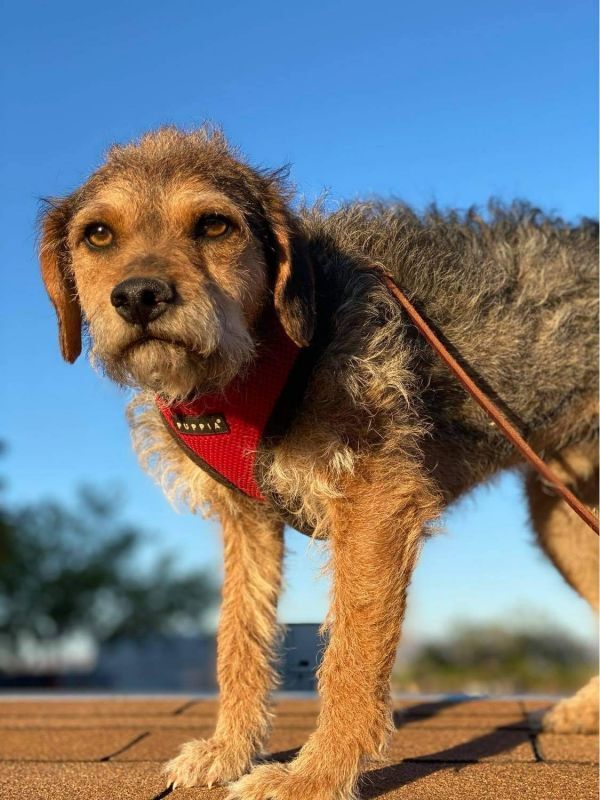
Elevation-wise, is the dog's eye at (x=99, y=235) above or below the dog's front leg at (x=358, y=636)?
above

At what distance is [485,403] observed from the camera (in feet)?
12.7

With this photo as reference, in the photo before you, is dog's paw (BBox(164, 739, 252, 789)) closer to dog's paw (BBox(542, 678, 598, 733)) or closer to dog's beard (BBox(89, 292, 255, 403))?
dog's beard (BBox(89, 292, 255, 403))

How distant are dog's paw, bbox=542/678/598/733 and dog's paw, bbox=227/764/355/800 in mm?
2053

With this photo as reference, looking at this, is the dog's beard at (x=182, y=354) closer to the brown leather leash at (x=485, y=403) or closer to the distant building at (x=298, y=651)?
the brown leather leash at (x=485, y=403)

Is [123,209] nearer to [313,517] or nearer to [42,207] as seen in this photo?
[42,207]

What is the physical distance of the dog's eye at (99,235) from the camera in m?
3.57

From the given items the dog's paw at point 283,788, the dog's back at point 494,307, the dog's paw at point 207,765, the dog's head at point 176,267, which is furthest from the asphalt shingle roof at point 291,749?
the dog's head at point 176,267

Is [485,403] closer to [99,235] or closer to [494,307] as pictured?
[494,307]

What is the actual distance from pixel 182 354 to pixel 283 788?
1.66 m

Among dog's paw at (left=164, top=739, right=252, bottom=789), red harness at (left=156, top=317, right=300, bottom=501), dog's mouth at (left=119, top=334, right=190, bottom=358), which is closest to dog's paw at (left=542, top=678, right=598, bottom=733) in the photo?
dog's paw at (left=164, top=739, right=252, bottom=789)

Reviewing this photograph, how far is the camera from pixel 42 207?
4.06 m

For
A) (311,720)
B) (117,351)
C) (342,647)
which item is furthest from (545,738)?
(117,351)

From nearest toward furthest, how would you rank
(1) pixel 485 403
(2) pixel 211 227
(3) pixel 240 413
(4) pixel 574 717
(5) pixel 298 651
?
(2) pixel 211 227, (3) pixel 240 413, (1) pixel 485 403, (5) pixel 298 651, (4) pixel 574 717

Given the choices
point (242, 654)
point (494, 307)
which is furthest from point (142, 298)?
point (494, 307)
